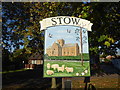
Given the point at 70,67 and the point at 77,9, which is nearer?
the point at 70,67

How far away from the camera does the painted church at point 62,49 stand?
5.38 metres

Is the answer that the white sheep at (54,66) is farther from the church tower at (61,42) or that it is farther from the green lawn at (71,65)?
the church tower at (61,42)

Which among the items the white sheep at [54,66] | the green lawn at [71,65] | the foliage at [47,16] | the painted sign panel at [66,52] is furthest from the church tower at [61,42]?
the foliage at [47,16]

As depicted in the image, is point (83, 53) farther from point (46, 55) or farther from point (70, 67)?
point (46, 55)

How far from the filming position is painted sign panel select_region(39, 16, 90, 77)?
17.5ft

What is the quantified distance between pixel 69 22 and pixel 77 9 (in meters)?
2.43

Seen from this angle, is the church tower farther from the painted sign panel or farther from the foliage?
the foliage

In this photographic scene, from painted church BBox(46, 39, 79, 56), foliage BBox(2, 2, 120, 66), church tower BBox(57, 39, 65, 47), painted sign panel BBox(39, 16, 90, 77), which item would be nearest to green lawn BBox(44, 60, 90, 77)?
painted sign panel BBox(39, 16, 90, 77)

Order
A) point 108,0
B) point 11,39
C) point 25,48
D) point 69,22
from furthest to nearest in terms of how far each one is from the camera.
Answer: point 11,39 < point 25,48 < point 108,0 < point 69,22

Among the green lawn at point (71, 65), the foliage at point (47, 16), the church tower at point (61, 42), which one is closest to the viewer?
the green lawn at point (71, 65)

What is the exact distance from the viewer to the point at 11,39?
10617 millimetres

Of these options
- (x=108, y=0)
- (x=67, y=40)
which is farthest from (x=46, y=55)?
(x=108, y=0)

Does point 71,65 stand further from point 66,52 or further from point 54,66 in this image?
point 54,66

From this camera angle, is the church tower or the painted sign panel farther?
the church tower
